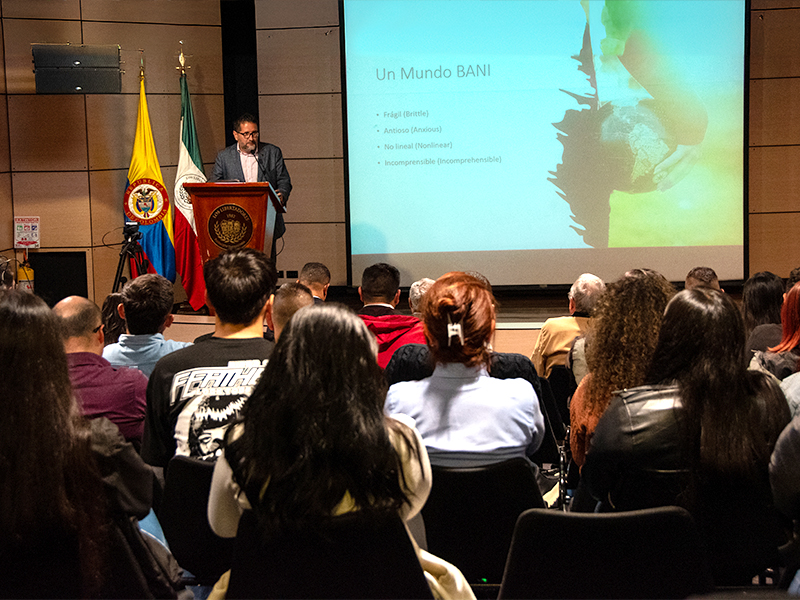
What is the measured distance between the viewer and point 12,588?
145cm

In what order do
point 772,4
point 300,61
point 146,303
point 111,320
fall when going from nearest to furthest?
1. point 146,303
2. point 111,320
3. point 772,4
4. point 300,61

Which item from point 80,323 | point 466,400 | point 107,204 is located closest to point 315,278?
point 80,323

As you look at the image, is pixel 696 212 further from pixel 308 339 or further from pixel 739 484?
pixel 308 339

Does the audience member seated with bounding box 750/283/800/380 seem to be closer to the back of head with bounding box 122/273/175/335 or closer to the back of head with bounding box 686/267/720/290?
the back of head with bounding box 686/267/720/290

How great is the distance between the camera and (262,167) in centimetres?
615

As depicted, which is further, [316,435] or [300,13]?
[300,13]

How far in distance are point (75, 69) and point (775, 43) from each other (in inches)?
232

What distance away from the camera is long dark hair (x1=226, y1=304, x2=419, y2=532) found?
4.43ft

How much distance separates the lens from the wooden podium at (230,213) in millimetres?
4859

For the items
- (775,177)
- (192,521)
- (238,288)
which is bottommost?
(192,521)

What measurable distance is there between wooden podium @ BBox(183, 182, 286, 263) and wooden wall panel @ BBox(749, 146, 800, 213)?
430 cm

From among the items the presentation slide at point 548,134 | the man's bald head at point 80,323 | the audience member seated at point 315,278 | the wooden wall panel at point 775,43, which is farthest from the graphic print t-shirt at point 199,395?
the wooden wall panel at point 775,43

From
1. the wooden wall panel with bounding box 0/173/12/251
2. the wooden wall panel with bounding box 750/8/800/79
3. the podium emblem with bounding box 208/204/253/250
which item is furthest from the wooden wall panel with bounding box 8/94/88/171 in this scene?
the wooden wall panel with bounding box 750/8/800/79

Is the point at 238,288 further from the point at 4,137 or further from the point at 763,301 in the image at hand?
the point at 4,137
